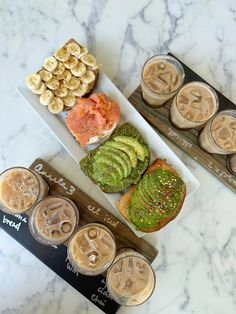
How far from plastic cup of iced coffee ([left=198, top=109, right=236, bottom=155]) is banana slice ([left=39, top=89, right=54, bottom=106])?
0.67 metres

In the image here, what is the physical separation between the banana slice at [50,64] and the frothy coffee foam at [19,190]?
0.45m

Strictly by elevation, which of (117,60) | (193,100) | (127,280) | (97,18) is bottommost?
(127,280)

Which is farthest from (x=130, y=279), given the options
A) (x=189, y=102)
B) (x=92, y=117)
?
(x=189, y=102)

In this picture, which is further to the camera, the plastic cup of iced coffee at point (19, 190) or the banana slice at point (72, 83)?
the banana slice at point (72, 83)

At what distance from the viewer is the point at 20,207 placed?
1.90 m

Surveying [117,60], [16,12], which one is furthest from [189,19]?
[16,12]

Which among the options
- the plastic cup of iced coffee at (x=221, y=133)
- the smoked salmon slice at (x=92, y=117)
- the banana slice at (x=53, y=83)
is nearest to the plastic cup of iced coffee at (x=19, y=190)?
the smoked salmon slice at (x=92, y=117)

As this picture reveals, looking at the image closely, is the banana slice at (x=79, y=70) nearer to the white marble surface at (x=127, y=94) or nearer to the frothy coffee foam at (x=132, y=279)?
the white marble surface at (x=127, y=94)

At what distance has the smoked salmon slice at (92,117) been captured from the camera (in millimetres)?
1954

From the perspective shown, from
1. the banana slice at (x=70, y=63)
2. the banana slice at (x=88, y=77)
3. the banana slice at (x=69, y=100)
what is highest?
the banana slice at (x=70, y=63)

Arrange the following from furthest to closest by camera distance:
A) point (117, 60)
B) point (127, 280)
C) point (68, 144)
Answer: point (117, 60) → point (68, 144) → point (127, 280)

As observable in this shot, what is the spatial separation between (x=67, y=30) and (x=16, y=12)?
0.25 m

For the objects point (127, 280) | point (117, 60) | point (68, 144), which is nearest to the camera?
point (127, 280)

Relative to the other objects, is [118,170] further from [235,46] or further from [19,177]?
[235,46]
